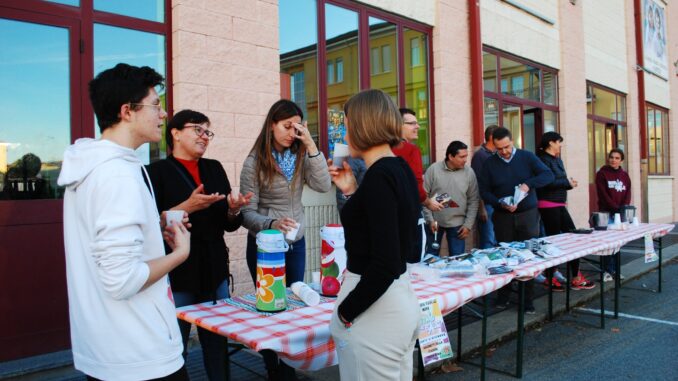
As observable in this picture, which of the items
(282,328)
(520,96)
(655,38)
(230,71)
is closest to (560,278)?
(520,96)

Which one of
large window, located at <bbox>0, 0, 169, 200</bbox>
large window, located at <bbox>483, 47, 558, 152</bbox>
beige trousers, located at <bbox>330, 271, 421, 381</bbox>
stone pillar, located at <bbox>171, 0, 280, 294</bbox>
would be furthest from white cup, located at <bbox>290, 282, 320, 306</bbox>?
large window, located at <bbox>483, 47, 558, 152</bbox>

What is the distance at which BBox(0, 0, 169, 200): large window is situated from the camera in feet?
12.5

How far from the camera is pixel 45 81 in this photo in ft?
13.0

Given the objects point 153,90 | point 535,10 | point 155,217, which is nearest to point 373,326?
point 155,217

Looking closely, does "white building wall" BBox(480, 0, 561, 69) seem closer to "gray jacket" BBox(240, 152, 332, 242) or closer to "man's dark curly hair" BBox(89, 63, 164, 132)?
"gray jacket" BBox(240, 152, 332, 242)

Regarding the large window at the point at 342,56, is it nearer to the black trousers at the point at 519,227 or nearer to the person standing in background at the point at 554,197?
the person standing in background at the point at 554,197

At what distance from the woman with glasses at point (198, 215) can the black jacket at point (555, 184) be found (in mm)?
4397

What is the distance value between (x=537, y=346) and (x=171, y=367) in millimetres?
3755

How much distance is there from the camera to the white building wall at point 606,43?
1133 cm

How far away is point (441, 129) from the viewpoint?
735cm

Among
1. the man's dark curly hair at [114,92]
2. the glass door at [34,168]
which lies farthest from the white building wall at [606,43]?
the man's dark curly hair at [114,92]

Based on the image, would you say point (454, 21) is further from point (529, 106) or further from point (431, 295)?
point (431, 295)

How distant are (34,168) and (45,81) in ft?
2.20

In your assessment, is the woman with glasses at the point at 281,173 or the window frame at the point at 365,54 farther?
the window frame at the point at 365,54
